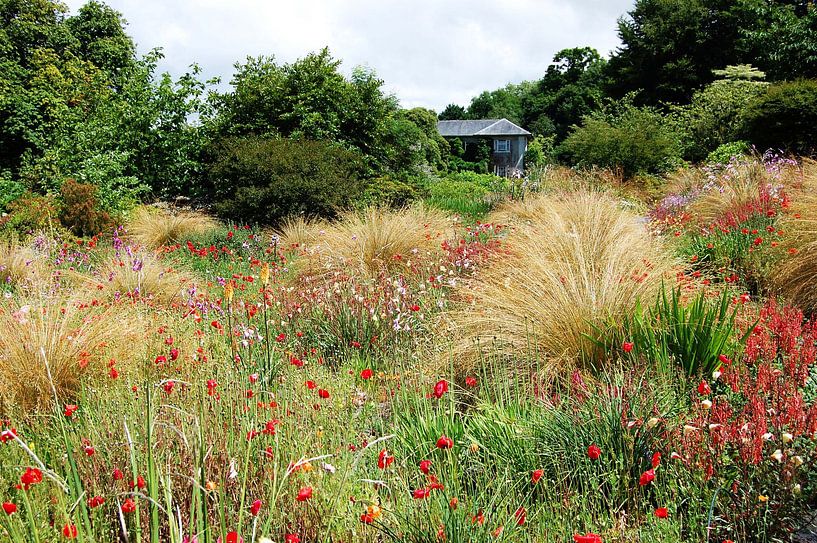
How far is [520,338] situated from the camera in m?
3.55

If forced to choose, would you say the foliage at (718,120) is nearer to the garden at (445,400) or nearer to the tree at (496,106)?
the garden at (445,400)

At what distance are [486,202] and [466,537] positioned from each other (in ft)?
37.6

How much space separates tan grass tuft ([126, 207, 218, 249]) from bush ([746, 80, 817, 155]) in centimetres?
1273

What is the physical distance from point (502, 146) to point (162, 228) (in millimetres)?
41950

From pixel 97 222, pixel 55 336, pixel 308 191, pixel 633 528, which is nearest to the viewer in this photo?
pixel 633 528

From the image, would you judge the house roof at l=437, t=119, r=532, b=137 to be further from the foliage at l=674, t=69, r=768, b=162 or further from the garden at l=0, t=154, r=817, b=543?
the garden at l=0, t=154, r=817, b=543

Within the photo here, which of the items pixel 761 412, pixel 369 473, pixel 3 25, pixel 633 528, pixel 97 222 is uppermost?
pixel 3 25

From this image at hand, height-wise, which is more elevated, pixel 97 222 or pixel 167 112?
pixel 167 112

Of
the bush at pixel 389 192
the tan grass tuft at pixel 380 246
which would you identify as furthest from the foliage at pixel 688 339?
the bush at pixel 389 192

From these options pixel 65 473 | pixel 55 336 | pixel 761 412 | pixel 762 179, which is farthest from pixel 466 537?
pixel 762 179

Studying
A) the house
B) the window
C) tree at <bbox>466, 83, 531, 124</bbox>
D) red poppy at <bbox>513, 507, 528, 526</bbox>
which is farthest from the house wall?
red poppy at <bbox>513, 507, 528, 526</bbox>

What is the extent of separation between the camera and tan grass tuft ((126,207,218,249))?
9.84 m

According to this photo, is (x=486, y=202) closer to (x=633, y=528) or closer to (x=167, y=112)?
(x=167, y=112)

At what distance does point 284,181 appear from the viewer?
10.8 metres
